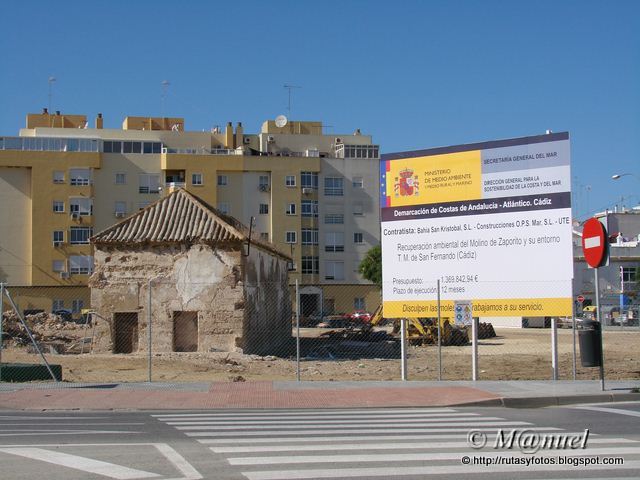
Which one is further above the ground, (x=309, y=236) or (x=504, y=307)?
(x=309, y=236)

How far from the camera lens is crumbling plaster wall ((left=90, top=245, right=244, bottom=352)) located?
31344 millimetres

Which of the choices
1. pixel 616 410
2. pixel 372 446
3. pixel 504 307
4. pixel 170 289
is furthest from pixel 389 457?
pixel 170 289

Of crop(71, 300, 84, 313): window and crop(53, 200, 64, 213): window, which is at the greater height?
crop(53, 200, 64, 213): window

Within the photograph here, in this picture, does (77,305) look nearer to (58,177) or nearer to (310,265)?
(58,177)

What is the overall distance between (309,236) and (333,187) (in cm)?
580

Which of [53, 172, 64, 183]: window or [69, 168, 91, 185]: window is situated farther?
[69, 168, 91, 185]: window

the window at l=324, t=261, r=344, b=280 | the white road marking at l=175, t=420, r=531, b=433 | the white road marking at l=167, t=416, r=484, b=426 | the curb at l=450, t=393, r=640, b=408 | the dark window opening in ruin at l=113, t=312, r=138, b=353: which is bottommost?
the curb at l=450, t=393, r=640, b=408

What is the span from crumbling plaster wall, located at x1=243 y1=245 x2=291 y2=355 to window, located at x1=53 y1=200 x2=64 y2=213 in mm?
38877

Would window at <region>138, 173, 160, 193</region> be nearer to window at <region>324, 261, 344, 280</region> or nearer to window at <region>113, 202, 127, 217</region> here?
window at <region>113, 202, 127, 217</region>

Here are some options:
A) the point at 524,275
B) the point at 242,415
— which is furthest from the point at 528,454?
the point at 524,275

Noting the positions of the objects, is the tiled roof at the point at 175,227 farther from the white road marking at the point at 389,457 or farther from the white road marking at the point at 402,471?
the white road marking at the point at 402,471

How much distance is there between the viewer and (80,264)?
75.8m

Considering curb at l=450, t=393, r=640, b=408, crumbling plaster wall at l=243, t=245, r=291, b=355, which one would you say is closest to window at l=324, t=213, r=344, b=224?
crumbling plaster wall at l=243, t=245, r=291, b=355

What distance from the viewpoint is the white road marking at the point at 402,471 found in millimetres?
8961
